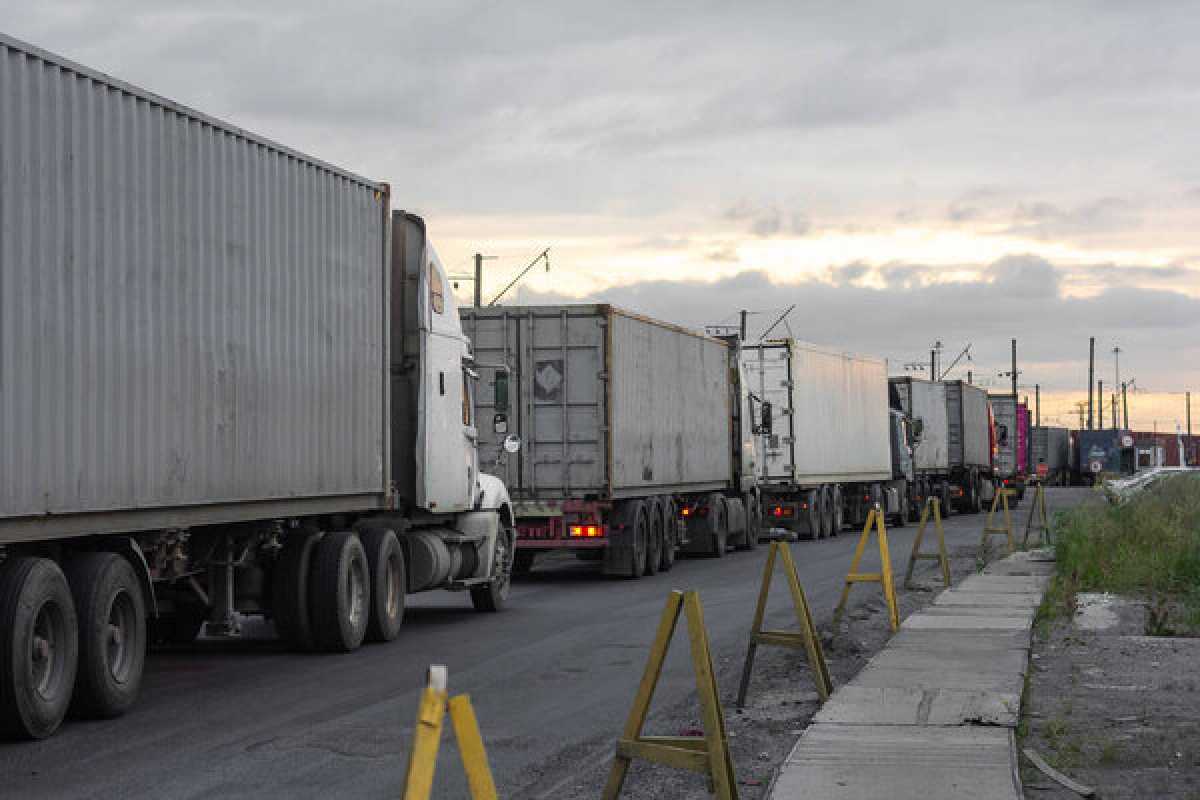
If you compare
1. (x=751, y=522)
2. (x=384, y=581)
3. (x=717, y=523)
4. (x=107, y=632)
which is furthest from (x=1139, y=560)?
(x=107, y=632)

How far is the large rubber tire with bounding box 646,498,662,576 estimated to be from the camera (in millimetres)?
25031

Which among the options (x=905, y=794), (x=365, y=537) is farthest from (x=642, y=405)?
(x=905, y=794)

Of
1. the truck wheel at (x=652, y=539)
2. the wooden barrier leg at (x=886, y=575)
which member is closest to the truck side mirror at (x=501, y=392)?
the wooden barrier leg at (x=886, y=575)

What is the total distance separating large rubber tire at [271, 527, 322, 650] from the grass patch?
7.22 metres

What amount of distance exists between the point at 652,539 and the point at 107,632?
14.9 meters

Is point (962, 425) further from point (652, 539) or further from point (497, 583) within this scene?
point (497, 583)

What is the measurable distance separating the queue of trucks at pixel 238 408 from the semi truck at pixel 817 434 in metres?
10.2

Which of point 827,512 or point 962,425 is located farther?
point 962,425

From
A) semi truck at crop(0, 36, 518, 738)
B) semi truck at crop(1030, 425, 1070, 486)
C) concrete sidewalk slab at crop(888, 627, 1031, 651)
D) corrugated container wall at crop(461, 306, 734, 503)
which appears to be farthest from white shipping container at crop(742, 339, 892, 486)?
semi truck at crop(1030, 425, 1070, 486)

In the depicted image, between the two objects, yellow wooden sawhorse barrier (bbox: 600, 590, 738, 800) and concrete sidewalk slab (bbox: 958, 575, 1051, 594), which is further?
concrete sidewalk slab (bbox: 958, 575, 1051, 594)

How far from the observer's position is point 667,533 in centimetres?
2608

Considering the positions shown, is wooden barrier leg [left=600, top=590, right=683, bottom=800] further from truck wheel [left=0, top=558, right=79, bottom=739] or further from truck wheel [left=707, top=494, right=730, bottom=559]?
truck wheel [left=707, top=494, right=730, bottom=559]

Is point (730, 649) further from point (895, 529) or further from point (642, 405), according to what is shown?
point (895, 529)

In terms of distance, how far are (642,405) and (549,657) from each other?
11.0 m
